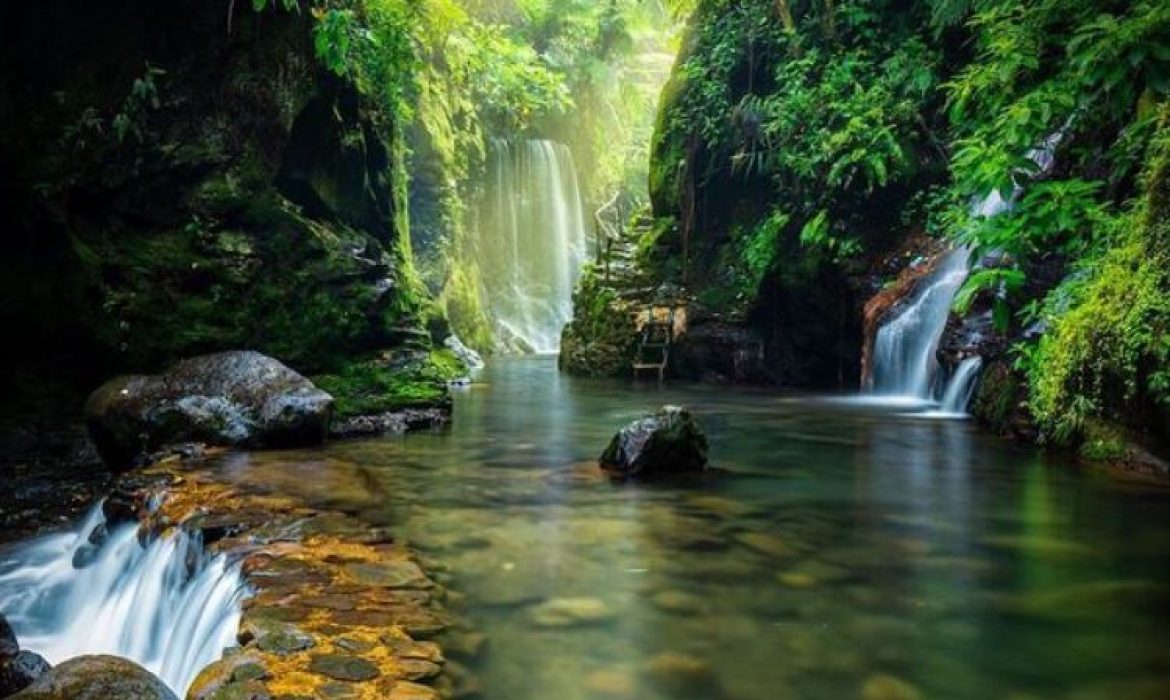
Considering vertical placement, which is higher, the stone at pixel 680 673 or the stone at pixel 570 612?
the stone at pixel 570 612

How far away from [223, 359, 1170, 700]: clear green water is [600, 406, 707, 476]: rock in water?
276 millimetres

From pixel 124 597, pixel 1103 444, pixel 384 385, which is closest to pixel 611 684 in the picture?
pixel 124 597

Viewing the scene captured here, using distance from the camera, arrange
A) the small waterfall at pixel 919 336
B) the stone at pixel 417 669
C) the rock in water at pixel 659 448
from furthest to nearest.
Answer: the small waterfall at pixel 919 336, the rock in water at pixel 659 448, the stone at pixel 417 669

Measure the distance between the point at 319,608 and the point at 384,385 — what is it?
638cm

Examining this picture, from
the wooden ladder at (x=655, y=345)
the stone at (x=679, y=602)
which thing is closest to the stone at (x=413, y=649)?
the stone at (x=679, y=602)

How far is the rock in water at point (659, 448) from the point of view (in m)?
6.81

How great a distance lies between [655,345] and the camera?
1728 centimetres

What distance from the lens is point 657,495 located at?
20.0 ft

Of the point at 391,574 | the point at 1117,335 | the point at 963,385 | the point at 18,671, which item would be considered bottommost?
the point at 18,671

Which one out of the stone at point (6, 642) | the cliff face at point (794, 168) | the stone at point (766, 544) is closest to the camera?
the stone at point (6, 642)

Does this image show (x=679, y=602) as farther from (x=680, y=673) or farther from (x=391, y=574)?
(x=391, y=574)

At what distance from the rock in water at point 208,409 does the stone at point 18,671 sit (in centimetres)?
411

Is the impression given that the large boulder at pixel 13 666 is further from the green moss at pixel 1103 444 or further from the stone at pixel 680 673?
the green moss at pixel 1103 444

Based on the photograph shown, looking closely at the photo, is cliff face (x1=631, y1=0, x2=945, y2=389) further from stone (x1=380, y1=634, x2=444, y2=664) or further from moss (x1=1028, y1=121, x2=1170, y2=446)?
stone (x1=380, y1=634, x2=444, y2=664)
